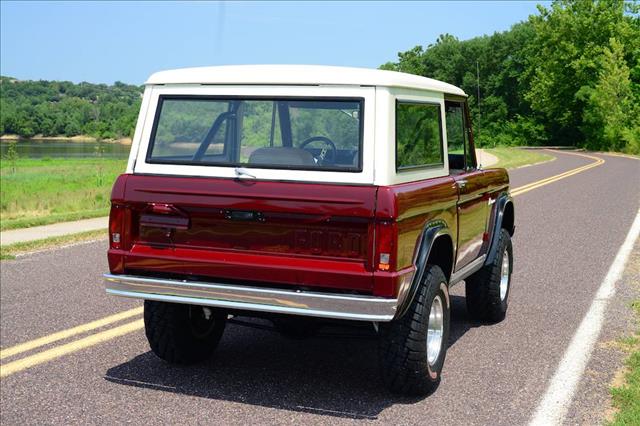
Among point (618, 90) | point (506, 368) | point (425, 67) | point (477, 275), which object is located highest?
point (425, 67)

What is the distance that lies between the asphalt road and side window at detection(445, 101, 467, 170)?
4.48ft

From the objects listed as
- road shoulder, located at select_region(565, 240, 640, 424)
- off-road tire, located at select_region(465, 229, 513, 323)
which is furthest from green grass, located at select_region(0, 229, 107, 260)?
road shoulder, located at select_region(565, 240, 640, 424)

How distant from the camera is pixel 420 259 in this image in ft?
15.4

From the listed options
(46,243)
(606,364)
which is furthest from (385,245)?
(46,243)

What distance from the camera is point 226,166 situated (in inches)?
191

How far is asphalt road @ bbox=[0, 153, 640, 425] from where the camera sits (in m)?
4.59

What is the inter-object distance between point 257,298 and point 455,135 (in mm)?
2331

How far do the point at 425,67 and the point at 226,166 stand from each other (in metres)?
119

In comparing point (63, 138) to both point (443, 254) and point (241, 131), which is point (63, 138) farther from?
point (443, 254)

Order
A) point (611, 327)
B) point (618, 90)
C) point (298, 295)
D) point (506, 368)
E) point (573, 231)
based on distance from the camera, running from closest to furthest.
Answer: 1. point (298, 295)
2. point (506, 368)
3. point (611, 327)
4. point (573, 231)
5. point (618, 90)

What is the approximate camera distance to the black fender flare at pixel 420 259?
4473 millimetres

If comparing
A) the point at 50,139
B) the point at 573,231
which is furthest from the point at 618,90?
the point at 50,139

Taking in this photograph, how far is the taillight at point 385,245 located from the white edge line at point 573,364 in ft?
3.87

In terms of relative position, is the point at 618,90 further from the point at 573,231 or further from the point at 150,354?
the point at 150,354
